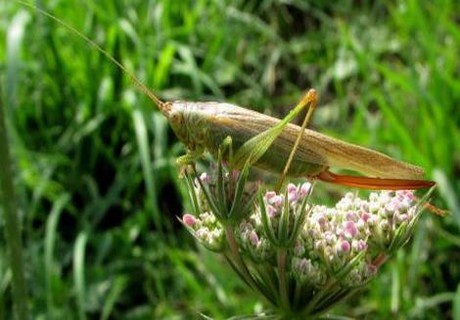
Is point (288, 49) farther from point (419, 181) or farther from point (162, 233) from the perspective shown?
point (419, 181)

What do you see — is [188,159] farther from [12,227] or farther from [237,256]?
[12,227]

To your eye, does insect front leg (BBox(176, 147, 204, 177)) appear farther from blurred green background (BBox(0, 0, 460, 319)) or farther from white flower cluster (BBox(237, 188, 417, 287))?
blurred green background (BBox(0, 0, 460, 319))

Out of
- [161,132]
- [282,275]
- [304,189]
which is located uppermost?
[161,132]

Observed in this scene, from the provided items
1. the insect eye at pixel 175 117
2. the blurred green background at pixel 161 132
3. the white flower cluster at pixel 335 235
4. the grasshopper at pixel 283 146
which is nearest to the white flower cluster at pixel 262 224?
the white flower cluster at pixel 335 235

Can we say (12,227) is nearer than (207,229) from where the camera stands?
No

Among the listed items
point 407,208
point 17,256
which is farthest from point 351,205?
point 17,256

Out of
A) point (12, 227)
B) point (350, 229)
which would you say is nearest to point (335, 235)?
point (350, 229)
